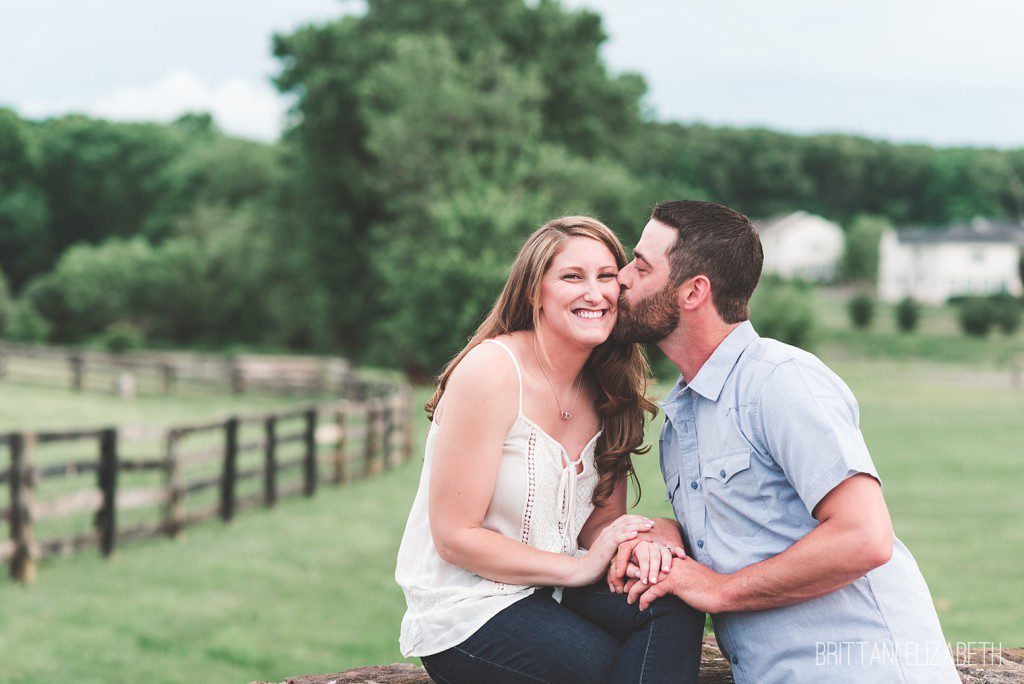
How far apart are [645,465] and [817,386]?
13845mm

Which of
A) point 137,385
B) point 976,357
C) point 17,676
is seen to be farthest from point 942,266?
point 17,676

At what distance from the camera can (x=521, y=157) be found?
2798cm

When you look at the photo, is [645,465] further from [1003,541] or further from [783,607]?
[783,607]

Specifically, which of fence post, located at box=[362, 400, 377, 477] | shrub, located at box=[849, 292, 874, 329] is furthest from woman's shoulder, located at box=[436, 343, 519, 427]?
shrub, located at box=[849, 292, 874, 329]

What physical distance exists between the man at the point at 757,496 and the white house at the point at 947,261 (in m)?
88.9

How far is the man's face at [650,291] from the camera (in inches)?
114

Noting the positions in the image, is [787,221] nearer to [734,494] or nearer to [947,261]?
[947,261]

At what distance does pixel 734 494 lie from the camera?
270 centimetres

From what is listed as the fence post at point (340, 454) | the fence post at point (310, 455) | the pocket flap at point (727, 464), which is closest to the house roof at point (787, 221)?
the fence post at point (340, 454)

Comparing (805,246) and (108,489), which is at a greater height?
(805,246)

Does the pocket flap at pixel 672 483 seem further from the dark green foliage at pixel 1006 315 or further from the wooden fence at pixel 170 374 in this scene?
the dark green foliage at pixel 1006 315

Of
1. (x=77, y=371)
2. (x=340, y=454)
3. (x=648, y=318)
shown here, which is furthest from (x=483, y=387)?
(x=77, y=371)

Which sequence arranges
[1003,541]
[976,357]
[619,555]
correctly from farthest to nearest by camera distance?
[976,357]
[1003,541]
[619,555]

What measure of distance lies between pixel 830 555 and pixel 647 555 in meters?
0.56
